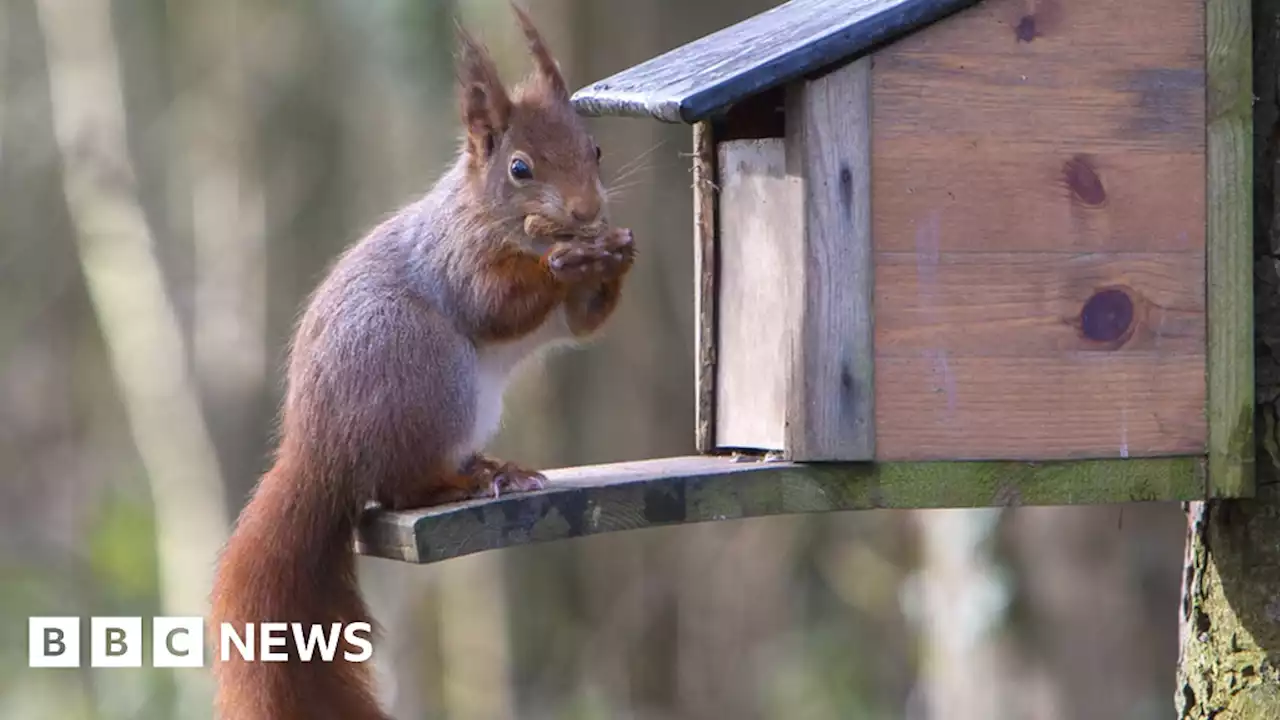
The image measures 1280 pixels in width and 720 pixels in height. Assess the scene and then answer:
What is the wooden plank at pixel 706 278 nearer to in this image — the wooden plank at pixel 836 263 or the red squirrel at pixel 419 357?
the red squirrel at pixel 419 357

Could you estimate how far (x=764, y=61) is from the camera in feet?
7.61

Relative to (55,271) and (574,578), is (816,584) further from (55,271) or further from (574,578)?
(55,271)

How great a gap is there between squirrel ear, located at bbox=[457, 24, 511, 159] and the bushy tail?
59 cm

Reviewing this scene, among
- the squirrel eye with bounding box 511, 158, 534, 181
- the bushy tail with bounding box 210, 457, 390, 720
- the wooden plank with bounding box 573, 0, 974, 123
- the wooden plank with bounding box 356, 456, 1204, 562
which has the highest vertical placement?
the wooden plank with bounding box 573, 0, 974, 123

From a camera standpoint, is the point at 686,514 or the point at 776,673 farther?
the point at 776,673

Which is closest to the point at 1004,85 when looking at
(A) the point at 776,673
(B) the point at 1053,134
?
(B) the point at 1053,134

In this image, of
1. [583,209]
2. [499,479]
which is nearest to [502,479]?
[499,479]

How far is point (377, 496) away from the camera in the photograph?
254 centimetres

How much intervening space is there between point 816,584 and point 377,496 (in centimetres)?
532

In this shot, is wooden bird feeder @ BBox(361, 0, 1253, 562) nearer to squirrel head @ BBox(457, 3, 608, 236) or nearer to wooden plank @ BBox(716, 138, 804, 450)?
wooden plank @ BBox(716, 138, 804, 450)

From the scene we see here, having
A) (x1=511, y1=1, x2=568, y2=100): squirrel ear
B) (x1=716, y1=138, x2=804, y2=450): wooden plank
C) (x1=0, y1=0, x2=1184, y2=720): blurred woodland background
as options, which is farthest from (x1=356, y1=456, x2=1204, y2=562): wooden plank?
(x1=0, y1=0, x2=1184, y2=720): blurred woodland background

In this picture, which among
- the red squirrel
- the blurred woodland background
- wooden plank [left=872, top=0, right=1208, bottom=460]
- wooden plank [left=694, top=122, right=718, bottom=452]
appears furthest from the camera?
the blurred woodland background

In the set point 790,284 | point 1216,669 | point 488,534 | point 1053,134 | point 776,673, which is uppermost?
point 1053,134

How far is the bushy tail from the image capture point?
255 centimetres
